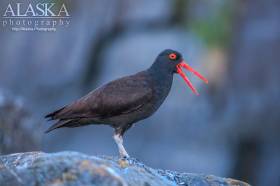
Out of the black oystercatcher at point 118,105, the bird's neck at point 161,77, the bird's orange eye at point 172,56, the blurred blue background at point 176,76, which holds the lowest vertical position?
the blurred blue background at point 176,76

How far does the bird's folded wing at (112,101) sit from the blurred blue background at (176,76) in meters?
12.3

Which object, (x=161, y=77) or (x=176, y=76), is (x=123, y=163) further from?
(x=176, y=76)

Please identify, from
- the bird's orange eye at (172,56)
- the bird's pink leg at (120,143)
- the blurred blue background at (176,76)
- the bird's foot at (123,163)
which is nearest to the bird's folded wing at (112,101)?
the bird's pink leg at (120,143)

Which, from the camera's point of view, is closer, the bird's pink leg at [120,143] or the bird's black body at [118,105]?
the bird's pink leg at [120,143]

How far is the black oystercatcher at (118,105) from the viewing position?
39.4 ft

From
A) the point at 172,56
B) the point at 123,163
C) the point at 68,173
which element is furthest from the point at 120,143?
the point at 68,173

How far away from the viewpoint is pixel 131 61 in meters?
27.5

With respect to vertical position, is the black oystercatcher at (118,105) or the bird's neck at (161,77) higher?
the bird's neck at (161,77)

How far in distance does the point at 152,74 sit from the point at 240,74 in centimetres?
1521

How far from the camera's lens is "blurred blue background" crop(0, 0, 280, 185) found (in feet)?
84.4

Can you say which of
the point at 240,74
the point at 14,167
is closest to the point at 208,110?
the point at 240,74

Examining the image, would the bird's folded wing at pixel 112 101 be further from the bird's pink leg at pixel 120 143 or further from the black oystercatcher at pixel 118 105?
the bird's pink leg at pixel 120 143

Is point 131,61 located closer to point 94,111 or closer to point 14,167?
point 94,111

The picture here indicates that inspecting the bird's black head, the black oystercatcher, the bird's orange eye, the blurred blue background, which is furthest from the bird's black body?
the blurred blue background
